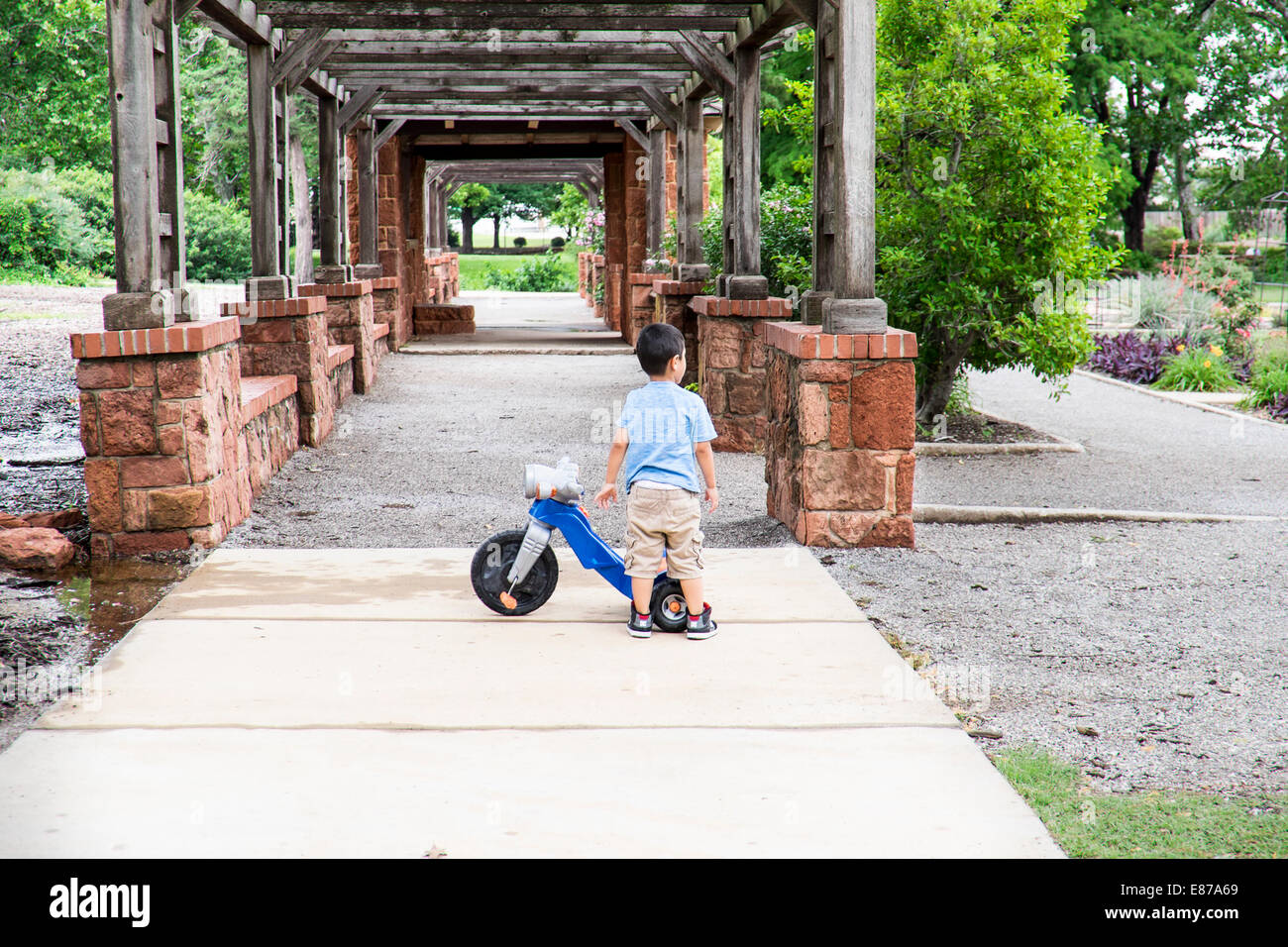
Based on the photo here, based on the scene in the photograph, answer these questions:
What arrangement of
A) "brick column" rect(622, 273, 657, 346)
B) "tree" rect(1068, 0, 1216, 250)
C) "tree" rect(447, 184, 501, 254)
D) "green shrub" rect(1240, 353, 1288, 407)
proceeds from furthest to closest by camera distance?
"tree" rect(447, 184, 501, 254) < "tree" rect(1068, 0, 1216, 250) < "brick column" rect(622, 273, 657, 346) < "green shrub" rect(1240, 353, 1288, 407)

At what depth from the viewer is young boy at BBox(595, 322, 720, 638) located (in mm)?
4469

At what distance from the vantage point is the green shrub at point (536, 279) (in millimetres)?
45312

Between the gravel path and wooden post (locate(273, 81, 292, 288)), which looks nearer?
the gravel path

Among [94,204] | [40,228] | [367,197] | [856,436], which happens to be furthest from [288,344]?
[94,204]

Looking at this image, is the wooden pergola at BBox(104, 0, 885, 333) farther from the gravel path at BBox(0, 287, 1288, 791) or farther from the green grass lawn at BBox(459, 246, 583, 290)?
the green grass lawn at BBox(459, 246, 583, 290)

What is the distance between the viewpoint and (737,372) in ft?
30.8

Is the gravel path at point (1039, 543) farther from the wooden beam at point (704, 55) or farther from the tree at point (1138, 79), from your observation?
the tree at point (1138, 79)

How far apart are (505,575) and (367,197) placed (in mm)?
11562

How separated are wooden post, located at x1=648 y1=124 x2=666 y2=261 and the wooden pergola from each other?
0.08 ft

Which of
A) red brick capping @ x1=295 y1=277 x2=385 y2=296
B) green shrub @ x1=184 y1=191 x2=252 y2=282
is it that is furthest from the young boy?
green shrub @ x1=184 y1=191 x2=252 y2=282

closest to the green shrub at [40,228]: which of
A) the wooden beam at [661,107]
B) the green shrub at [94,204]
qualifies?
the green shrub at [94,204]

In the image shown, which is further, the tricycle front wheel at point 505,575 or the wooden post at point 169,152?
the wooden post at point 169,152

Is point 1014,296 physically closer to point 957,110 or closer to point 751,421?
point 957,110

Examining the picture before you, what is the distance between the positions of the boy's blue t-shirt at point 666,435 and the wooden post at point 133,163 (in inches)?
103
